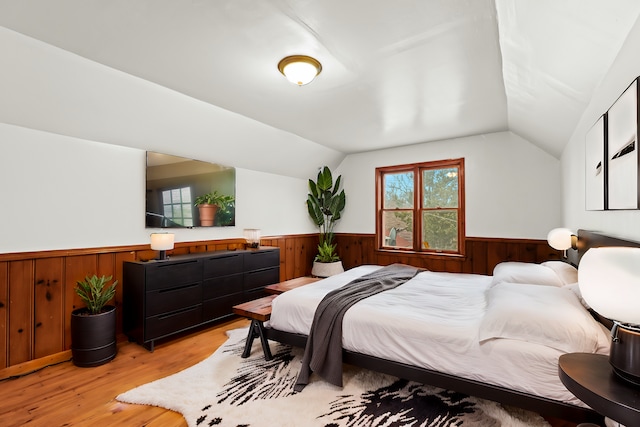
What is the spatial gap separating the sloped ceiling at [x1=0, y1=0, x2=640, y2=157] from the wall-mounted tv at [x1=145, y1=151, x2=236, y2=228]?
3.23 feet

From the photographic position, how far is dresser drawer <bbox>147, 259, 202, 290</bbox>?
2939mm

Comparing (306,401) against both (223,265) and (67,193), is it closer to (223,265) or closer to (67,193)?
(223,265)

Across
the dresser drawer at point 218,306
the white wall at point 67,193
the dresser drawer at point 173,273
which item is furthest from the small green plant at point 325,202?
the dresser drawer at point 173,273

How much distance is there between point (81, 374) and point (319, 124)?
3405 millimetres

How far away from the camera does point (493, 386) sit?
1771 millimetres

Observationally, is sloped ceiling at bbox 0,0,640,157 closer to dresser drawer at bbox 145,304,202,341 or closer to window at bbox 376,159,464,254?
window at bbox 376,159,464,254

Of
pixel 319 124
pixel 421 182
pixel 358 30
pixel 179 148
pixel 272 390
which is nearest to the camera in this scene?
pixel 358 30

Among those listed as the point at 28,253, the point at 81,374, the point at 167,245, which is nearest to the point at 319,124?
the point at 167,245

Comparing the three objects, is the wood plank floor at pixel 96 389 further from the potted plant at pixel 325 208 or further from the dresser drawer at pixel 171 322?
the potted plant at pixel 325 208

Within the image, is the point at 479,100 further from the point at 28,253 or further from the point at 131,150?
the point at 28,253

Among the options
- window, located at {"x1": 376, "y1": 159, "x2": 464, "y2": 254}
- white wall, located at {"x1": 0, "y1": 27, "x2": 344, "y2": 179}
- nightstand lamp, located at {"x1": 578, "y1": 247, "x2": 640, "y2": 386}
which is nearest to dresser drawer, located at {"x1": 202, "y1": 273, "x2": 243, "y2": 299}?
white wall, located at {"x1": 0, "y1": 27, "x2": 344, "y2": 179}

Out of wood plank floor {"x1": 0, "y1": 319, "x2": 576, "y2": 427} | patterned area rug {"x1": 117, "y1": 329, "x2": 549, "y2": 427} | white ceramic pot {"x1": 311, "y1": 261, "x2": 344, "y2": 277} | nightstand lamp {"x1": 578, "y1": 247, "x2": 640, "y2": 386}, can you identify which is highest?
nightstand lamp {"x1": 578, "y1": 247, "x2": 640, "y2": 386}

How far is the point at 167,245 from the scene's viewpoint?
10.4 feet

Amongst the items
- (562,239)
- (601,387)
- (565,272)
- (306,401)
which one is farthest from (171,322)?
(562,239)
